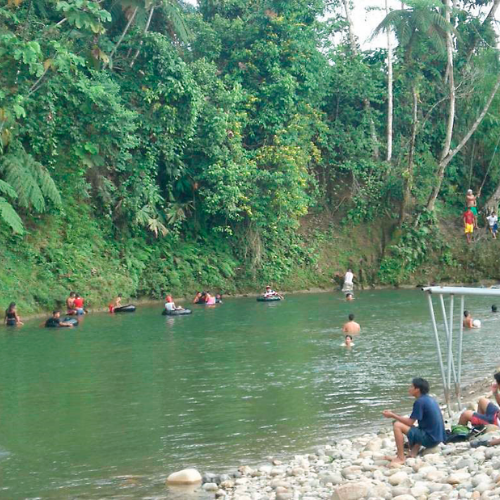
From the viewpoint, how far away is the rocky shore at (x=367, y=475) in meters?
8.77

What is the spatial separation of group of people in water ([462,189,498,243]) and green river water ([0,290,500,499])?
1118cm

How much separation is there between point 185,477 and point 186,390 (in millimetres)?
5610

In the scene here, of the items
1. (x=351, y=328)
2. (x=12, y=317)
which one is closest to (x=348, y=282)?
(x=351, y=328)

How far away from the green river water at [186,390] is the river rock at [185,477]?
0.64 feet

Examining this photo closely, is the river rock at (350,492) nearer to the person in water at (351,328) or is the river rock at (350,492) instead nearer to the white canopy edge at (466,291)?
the white canopy edge at (466,291)

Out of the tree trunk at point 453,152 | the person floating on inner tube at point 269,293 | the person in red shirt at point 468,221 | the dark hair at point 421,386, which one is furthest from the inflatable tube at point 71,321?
the person in red shirt at point 468,221

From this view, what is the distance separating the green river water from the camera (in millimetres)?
12008

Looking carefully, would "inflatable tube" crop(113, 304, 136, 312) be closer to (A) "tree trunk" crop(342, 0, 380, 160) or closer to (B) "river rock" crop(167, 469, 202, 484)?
(A) "tree trunk" crop(342, 0, 380, 160)

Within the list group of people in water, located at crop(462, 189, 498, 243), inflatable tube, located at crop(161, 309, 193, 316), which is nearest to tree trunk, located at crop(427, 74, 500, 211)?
group of people in water, located at crop(462, 189, 498, 243)

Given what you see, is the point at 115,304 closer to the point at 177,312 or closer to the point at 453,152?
the point at 177,312

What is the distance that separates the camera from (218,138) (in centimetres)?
3219

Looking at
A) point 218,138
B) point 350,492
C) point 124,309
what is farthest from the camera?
point 218,138

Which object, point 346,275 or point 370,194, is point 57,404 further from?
point 370,194

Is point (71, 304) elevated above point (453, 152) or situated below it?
below
